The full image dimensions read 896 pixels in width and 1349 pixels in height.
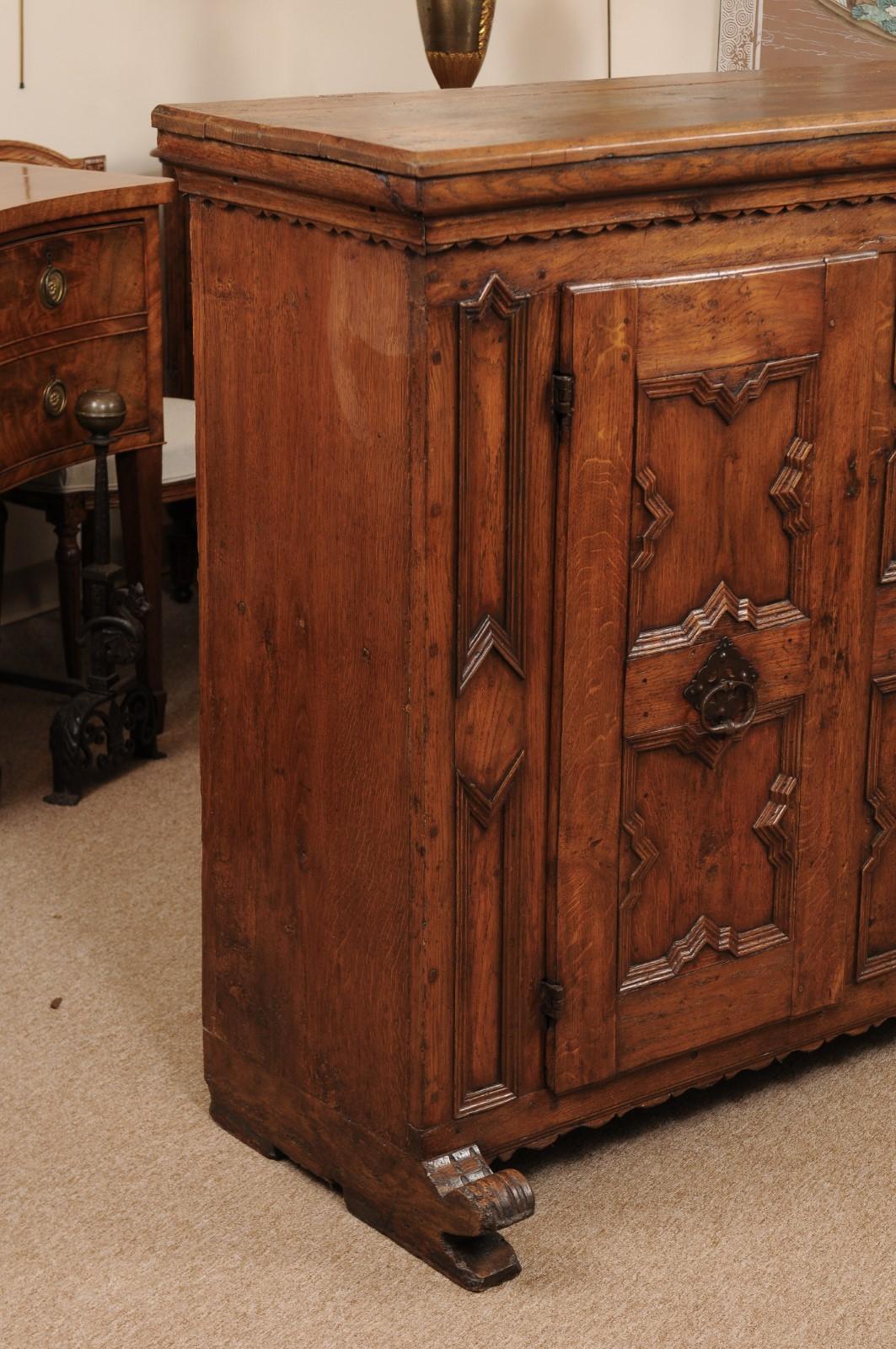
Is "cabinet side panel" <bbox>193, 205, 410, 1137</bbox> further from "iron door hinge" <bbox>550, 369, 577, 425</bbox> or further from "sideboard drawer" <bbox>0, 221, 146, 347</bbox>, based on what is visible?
"sideboard drawer" <bbox>0, 221, 146, 347</bbox>

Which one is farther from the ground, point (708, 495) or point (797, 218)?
point (797, 218)

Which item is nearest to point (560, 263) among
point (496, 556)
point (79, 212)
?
point (496, 556)

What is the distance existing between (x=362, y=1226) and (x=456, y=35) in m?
3.39

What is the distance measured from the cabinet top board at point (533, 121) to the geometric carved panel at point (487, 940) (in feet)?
2.34

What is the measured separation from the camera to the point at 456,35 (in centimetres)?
470

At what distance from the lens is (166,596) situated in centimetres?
498

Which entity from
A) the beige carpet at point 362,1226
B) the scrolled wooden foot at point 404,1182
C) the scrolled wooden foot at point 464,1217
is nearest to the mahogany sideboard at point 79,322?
the beige carpet at point 362,1226

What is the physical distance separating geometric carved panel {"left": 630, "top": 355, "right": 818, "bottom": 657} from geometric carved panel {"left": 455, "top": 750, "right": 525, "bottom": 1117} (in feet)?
0.90

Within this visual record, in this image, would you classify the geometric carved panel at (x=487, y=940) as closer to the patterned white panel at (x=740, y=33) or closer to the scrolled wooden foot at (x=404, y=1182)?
the scrolled wooden foot at (x=404, y=1182)

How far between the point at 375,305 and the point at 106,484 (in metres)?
1.76

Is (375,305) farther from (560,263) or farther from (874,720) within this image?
(874,720)

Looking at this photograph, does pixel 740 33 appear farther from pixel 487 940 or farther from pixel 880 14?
pixel 487 940

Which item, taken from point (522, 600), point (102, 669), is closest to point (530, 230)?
point (522, 600)

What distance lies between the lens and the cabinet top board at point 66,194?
3387 mm
